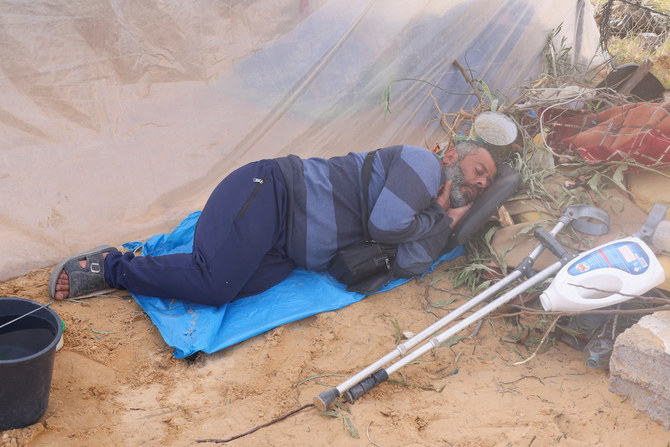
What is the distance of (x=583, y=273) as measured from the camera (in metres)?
2.31

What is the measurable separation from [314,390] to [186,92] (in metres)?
2.09

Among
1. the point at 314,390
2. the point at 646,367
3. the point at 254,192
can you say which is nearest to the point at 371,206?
the point at 254,192

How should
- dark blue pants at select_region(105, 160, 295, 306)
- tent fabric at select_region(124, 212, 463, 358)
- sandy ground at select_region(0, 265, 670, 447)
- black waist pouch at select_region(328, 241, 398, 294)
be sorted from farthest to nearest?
1. black waist pouch at select_region(328, 241, 398, 294)
2. dark blue pants at select_region(105, 160, 295, 306)
3. tent fabric at select_region(124, 212, 463, 358)
4. sandy ground at select_region(0, 265, 670, 447)

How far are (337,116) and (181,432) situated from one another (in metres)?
2.58

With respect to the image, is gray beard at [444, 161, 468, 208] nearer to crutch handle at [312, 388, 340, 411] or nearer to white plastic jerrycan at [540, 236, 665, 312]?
white plastic jerrycan at [540, 236, 665, 312]

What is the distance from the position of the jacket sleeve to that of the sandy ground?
36 cm

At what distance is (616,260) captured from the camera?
2.31m

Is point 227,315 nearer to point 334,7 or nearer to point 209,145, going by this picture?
point 209,145

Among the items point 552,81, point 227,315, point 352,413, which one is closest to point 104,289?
point 227,315

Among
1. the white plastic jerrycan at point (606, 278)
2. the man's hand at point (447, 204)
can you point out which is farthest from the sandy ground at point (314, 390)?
the man's hand at point (447, 204)

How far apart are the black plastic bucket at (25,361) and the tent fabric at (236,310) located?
0.61m

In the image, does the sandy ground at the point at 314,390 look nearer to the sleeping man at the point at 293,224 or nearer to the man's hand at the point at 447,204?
the sleeping man at the point at 293,224

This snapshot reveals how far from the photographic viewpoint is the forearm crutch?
222cm

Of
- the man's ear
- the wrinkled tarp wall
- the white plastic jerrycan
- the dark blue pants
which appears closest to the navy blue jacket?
the dark blue pants
